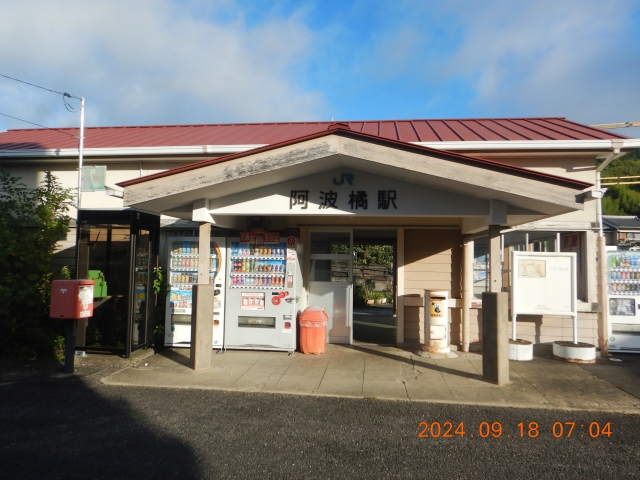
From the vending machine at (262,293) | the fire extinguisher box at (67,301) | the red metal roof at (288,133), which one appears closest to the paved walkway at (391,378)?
the vending machine at (262,293)

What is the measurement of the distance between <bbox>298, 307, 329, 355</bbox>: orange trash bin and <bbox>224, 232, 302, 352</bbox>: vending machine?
18 centimetres

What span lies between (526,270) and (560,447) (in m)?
4.45

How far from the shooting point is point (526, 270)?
8500mm

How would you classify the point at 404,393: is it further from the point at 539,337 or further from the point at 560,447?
the point at 539,337

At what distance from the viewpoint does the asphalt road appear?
4070 mm

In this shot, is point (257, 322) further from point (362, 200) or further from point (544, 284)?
point (544, 284)

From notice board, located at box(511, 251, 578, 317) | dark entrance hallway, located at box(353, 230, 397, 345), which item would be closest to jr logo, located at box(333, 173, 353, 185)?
notice board, located at box(511, 251, 578, 317)

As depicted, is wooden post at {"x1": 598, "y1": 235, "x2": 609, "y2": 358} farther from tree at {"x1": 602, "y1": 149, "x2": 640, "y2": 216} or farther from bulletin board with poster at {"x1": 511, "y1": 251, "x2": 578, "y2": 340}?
tree at {"x1": 602, "y1": 149, "x2": 640, "y2": 216}

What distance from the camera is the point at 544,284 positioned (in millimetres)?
8359

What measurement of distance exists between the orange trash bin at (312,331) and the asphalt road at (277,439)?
7.64 ft

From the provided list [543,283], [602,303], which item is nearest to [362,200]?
[543,283]

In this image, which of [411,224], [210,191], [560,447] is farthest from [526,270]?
[210,191]

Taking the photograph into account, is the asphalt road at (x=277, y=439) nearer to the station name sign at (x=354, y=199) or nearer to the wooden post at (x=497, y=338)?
Answer: the wooden post at (x=497, y=338)

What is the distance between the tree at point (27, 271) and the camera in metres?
7.95
